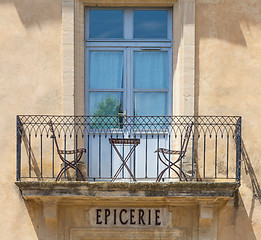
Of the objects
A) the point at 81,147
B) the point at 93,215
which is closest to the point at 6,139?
the point at 81,147

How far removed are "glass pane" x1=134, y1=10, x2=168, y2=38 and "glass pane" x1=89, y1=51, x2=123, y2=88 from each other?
47 cm

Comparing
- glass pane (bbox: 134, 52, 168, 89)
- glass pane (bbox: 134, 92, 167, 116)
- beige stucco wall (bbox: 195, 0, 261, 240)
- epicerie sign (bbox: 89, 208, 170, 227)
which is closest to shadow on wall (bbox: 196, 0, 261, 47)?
beige stucco wall (bbox: 195, 0, 261, 240)

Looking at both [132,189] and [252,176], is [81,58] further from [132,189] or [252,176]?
[252,176]

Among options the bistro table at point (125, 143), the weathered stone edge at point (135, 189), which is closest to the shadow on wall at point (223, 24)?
the bistro table at point (125, 143)

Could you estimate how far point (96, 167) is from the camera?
856 cm

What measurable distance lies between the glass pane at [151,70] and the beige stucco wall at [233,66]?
1.98 ft

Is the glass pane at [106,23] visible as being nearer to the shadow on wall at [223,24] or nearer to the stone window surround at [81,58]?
the stone window surround at [81,58]

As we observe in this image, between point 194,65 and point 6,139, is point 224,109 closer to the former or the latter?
point 194,65

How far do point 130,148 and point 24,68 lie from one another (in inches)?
76.2

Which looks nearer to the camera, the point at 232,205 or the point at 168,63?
the point at 232,205

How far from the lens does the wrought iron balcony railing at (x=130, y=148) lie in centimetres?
816

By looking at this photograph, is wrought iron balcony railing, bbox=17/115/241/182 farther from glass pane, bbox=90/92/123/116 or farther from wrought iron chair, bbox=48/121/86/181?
glass pane, bbox=90/92/123/116

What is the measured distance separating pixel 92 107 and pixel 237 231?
278cm

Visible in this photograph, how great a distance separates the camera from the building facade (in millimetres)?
8227
